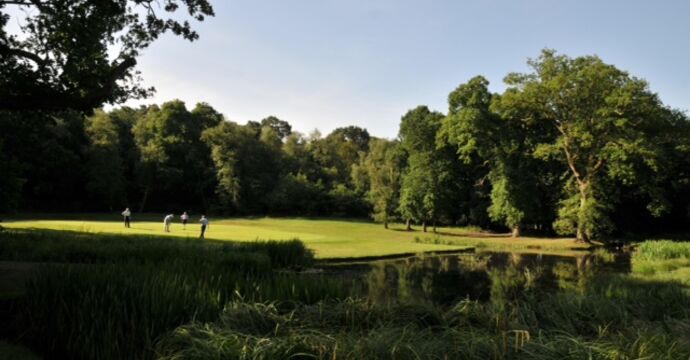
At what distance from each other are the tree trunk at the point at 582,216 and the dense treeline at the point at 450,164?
13 centimetres

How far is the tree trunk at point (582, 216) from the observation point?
41.5 meters

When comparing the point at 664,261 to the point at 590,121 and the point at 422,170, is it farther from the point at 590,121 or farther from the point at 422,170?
the point at 422,170

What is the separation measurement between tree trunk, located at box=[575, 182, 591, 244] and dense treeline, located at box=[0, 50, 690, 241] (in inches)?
5.1

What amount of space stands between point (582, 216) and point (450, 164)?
56.2ft

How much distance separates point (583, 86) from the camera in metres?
43.1

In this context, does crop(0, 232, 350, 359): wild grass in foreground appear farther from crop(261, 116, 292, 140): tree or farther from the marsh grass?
crop(261, 116, 292, 140): tree

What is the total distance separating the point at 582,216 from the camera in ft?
136

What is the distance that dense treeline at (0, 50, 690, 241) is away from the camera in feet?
140

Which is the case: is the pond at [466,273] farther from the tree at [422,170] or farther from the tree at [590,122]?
the tree at [422,170]

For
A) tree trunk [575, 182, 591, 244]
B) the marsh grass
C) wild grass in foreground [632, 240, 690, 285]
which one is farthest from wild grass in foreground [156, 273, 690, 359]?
tree trunk [575, 182, 591, 244]

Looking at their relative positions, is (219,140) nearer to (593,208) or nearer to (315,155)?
(315,155)

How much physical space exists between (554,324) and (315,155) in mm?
82042

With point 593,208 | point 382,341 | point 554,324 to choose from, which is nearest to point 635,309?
point 554,324

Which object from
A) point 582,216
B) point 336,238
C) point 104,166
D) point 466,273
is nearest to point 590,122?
point 582,216
